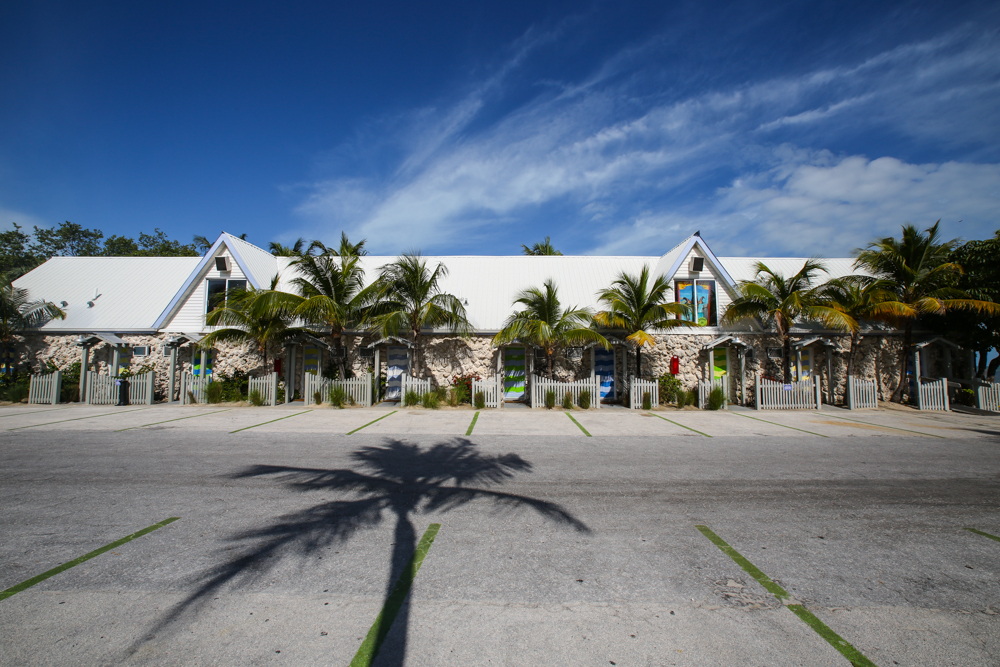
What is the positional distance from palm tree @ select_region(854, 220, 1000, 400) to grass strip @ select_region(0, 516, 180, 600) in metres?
22.6

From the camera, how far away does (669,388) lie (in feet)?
58.2

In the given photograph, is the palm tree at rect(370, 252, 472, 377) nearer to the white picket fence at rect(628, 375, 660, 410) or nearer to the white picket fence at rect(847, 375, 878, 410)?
the white picket fence at rect(628, 375, 660, 410)

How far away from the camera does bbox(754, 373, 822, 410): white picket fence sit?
17.5 m

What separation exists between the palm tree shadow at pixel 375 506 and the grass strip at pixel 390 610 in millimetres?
37

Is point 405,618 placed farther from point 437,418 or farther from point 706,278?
point 706,278

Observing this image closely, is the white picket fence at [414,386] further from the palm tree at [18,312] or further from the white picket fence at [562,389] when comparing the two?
the palm tree at [18,312]

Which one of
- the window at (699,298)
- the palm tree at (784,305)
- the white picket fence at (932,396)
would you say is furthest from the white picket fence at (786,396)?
the white picket fence at (932,396)

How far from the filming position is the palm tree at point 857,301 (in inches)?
688

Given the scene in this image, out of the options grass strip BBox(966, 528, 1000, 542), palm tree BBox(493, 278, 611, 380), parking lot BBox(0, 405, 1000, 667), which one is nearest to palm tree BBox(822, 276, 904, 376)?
palm tree BBox(493, 278, 611, 380)

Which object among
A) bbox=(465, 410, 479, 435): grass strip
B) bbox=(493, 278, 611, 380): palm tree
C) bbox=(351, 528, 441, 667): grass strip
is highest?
bbox=(493, 278, 611, 380): palm tree

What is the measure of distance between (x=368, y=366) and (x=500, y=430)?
30.3ft

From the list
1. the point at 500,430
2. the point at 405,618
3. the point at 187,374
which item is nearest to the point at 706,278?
the point at 500,430

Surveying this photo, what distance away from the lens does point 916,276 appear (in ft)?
58.2

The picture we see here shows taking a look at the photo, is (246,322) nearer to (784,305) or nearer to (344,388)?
(344,388)
